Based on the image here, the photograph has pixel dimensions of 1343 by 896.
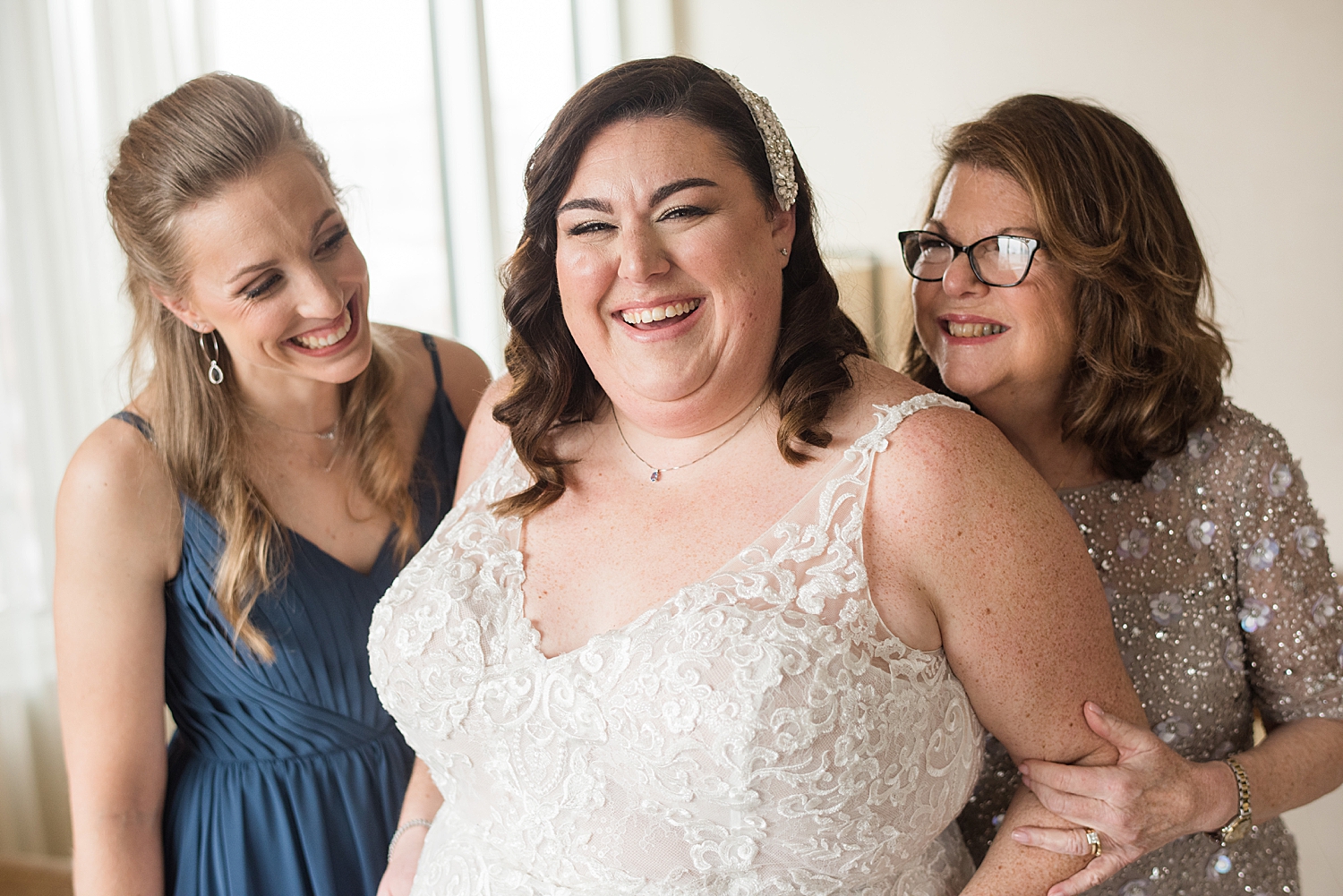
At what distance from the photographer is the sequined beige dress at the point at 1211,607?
1683mm

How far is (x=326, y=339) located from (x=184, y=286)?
25cm

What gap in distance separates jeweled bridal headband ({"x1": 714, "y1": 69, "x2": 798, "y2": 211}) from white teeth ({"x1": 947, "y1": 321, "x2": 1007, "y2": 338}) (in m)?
0.40

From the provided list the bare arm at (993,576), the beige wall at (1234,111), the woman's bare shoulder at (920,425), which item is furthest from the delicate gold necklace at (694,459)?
the beige wall at (1234,111)

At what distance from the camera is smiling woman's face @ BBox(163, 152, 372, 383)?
186 centimetres

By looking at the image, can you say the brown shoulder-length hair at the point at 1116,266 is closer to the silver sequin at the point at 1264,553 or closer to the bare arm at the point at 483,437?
the silver sequin at the point at 1264,553

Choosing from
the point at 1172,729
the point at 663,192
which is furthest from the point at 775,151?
the point at 1172,729

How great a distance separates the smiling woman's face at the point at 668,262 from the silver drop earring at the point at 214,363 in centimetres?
80

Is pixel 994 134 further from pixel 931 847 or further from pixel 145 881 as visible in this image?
pixel 145 881

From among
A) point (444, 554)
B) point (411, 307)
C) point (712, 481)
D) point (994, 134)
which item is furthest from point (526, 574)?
point (411, 307)

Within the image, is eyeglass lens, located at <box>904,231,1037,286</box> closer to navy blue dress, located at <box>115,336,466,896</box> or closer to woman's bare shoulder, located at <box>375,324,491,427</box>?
woman's bare shoulder, located at <box>375,324,491,427</box>

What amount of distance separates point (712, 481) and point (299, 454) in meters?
0.93

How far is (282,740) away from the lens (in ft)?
6.61

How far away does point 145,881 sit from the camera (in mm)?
1936

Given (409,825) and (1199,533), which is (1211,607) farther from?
(409,825)
